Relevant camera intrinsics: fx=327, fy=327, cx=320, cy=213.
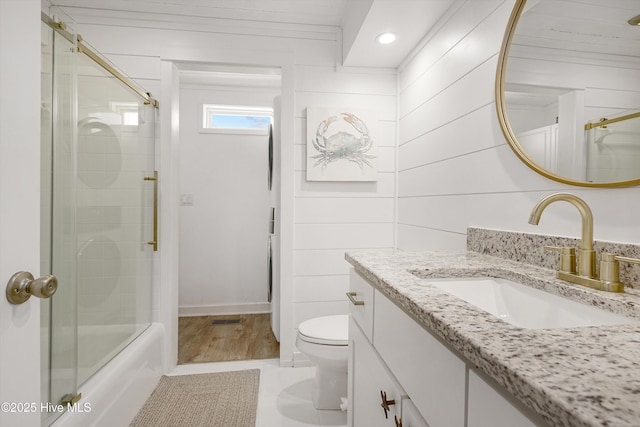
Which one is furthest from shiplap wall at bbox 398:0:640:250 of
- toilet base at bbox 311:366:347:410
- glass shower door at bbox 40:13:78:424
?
glass shower door at bbox 40:13:78:424

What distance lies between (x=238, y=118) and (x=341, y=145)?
1.57m


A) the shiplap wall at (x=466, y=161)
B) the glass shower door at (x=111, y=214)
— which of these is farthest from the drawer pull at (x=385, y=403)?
the glass shower door at (x=111, y=214)

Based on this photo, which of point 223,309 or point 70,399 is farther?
point 223,309

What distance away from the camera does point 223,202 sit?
323cm

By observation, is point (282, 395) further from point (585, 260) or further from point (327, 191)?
point (585, 260)

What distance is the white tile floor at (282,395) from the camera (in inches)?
65.9

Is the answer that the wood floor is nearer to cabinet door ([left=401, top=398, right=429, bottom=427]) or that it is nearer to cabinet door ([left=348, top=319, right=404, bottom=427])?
cabinet door ([left=348, top=319, right=404, bottom=427])

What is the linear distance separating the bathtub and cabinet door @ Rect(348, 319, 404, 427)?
1037 millimetres

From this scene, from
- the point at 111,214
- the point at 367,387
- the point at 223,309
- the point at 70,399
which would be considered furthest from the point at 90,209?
the point at 223,309

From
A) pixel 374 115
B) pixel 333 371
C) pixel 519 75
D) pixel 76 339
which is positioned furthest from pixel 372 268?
pixel 374 115

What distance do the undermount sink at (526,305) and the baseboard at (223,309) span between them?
262 centimetres

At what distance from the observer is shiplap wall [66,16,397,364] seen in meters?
2.26

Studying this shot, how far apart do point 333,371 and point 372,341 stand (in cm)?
89

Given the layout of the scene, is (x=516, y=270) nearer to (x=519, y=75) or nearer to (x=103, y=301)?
(x=519, y=75)
